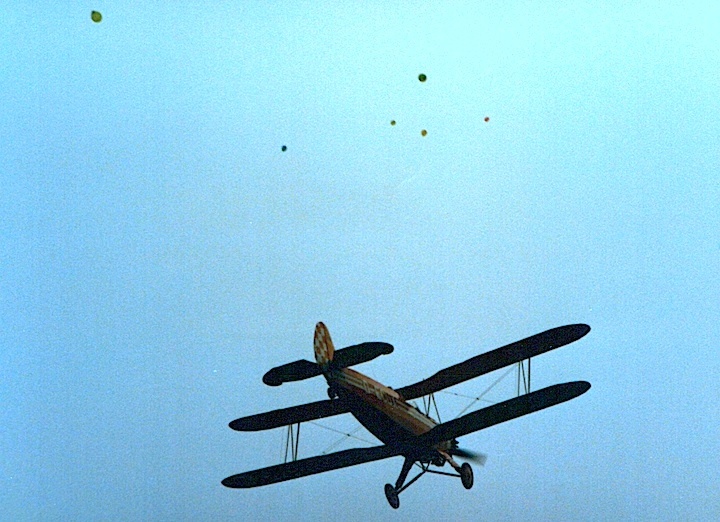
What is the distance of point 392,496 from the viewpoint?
4.16 metres

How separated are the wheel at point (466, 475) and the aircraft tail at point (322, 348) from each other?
2.70ft

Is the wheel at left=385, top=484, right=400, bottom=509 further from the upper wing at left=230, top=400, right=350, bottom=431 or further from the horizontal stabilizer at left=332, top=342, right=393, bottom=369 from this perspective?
the horizontal stabilizer at left=332, top=342, right=393, bottom=369

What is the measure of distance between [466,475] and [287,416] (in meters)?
0.92

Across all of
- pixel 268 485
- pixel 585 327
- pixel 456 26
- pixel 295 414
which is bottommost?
pixel 268 485

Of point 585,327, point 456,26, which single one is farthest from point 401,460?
point 456,26

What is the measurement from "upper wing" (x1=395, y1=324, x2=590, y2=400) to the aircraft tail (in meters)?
0.47

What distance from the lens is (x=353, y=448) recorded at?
4.27m

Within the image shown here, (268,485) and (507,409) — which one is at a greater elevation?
(507,409)

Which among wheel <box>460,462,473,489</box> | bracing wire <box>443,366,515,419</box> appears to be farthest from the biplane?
bracing wire <box>443,366,515,419</box>

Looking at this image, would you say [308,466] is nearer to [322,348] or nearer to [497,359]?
[322,348]

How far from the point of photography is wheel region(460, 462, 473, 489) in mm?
4152

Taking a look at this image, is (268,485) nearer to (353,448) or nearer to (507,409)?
(353,448)

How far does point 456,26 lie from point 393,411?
2080mm

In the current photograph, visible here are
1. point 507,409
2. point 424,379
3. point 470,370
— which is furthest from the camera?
point 424,379
